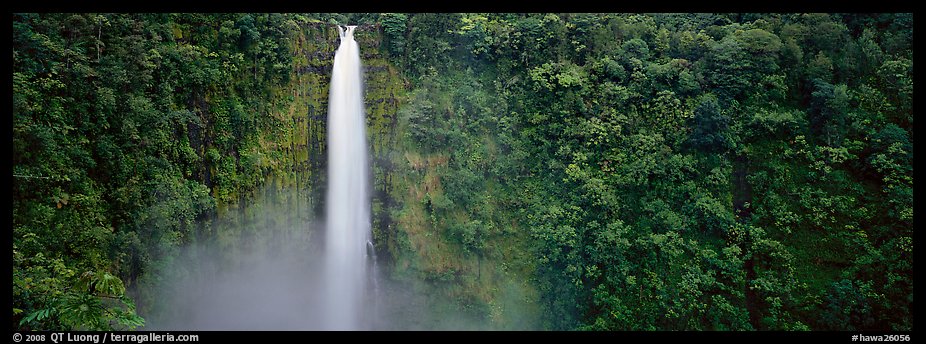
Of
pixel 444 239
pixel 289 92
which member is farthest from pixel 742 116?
pixel 289 92

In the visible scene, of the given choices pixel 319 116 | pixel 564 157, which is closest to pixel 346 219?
pixel 319 116

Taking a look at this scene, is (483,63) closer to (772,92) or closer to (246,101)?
(246,101)

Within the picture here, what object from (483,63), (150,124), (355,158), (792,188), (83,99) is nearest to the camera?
(83,99)

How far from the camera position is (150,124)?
1179cm

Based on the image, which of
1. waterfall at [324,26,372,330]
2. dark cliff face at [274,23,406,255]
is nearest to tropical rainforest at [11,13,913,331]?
dark cliff face at [274,23,406,255]

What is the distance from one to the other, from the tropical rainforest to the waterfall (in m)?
0.37

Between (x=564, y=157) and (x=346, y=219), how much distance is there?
593 centimetres

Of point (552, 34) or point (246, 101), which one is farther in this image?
point (552, 34)

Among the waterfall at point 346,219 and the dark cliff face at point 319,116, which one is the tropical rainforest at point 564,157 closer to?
the dark cliff face at point 319,116

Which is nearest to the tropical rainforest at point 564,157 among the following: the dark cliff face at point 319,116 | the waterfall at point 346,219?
the dark cliff face at point 319,116

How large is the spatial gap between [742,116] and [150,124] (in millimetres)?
14014

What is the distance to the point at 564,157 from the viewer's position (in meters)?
14.8

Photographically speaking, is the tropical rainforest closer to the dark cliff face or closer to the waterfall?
the dark cliff face

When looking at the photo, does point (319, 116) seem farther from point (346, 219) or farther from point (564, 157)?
point (564, 157)
